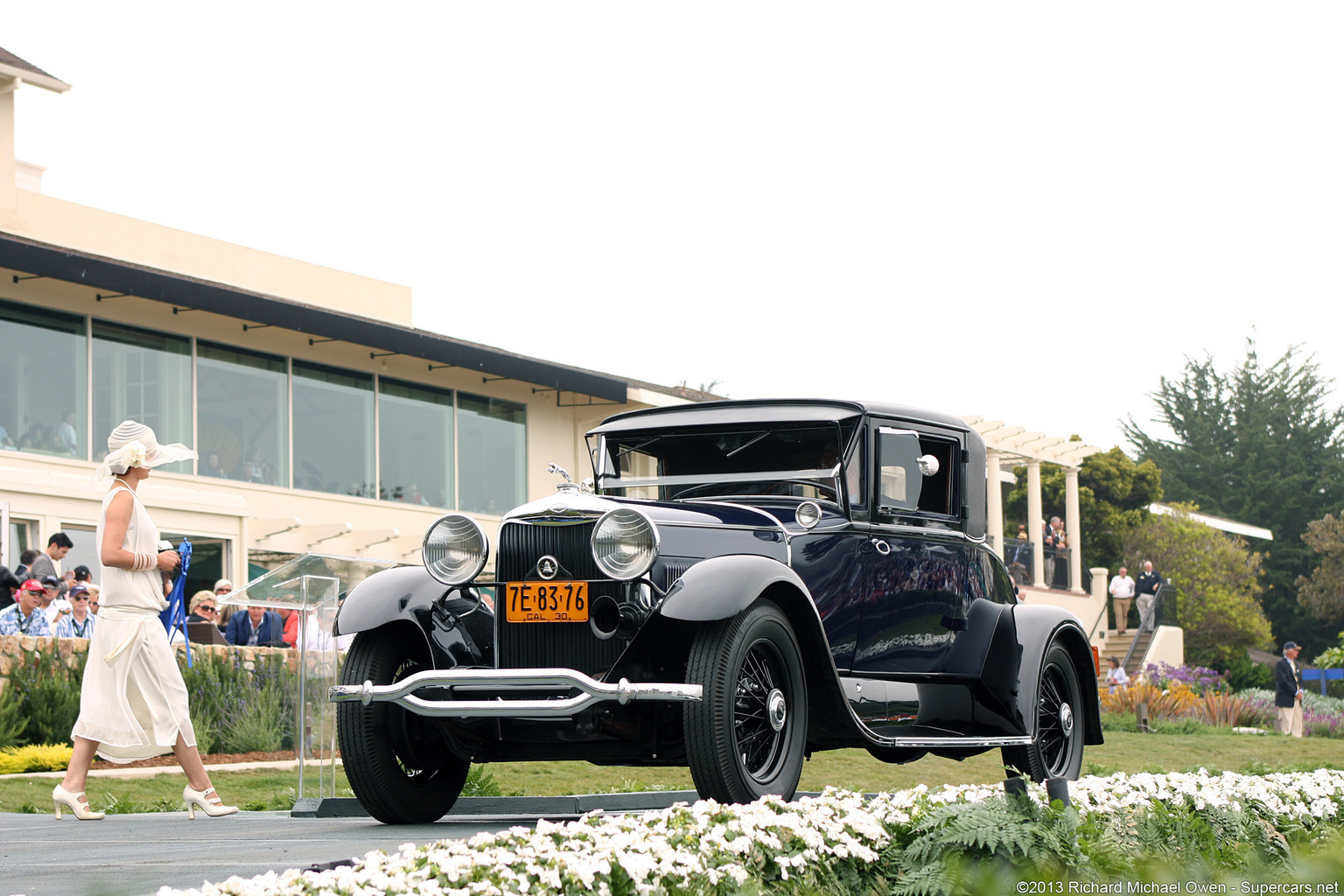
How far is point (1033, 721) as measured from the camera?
812 cm

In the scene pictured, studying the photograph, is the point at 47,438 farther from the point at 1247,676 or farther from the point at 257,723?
the point at 1247,676

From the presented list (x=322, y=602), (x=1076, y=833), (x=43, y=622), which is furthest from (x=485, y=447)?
(x=1076, y=833)

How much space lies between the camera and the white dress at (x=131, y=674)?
23.5 feet

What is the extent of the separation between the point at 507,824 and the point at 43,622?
843cm

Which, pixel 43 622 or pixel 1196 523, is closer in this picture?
pixel 43 622

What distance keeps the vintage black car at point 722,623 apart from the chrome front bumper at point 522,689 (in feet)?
0.04

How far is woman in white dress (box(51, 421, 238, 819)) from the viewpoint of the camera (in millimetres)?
7191

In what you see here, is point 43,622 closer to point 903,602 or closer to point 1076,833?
point 903,602

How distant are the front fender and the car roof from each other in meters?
1.61

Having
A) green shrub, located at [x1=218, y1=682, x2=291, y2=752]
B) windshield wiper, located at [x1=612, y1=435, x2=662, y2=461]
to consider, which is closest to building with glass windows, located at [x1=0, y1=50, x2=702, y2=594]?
green shrub, located at [x1=218, y1=682, x2=291, y2=752]

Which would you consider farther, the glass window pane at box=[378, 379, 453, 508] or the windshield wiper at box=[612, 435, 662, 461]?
the glass window pane at box=[378, 379, 453, 508]

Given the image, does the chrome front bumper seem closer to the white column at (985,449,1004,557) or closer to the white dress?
the white dress

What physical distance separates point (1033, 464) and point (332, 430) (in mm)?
18812

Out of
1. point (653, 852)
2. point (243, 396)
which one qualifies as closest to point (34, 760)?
point (653, 852)
